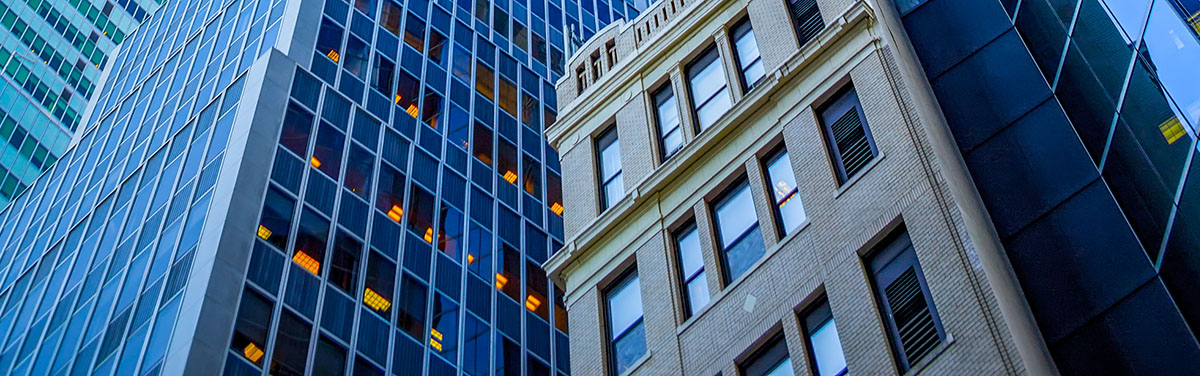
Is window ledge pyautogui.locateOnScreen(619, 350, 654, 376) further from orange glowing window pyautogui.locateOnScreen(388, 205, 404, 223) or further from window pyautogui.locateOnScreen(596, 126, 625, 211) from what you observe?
orange glowing window pyautogui.locateOnScreen(388, 205, 404, 223)

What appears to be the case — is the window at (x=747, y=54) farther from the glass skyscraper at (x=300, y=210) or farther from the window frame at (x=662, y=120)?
the glass skyscraper at (x=300, y=210)

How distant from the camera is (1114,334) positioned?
787 inches

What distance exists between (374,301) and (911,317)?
24.2 metres

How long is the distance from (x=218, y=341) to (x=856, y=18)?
60.8 ft

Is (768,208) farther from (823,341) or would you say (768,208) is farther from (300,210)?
(300,210)

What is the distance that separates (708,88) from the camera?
28516 mm

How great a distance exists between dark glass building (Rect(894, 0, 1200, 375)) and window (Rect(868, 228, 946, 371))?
2.28m

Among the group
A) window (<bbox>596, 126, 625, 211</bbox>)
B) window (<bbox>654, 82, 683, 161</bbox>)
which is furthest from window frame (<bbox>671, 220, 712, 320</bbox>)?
window (<bbox>596, 126, 625, 211</bbox>)

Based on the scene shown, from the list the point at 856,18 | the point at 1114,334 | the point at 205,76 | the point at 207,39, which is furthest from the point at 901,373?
the point at 207,39

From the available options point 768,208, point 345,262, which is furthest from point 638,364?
point 345,262

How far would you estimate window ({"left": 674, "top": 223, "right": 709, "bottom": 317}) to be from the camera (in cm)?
2377

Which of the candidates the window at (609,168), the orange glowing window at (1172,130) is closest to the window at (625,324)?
the window at (609,168)

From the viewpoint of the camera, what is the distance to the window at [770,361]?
21047mm

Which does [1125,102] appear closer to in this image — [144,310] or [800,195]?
[800,195]
